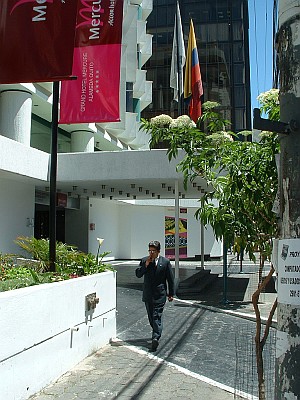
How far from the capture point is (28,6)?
7355 mm

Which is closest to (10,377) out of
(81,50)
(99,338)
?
(99,338)

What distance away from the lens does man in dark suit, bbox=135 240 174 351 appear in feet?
26.7

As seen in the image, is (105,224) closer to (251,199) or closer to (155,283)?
(155,283)

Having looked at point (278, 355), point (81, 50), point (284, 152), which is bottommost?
point (278, 355)

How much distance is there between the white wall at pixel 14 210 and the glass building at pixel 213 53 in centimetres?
4501

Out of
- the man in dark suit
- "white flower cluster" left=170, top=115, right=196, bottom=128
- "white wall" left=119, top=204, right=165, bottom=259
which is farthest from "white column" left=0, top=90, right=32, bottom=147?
"white flower cluster" left=170, top=115, right=196, bottom=128

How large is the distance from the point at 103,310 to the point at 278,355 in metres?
5.84

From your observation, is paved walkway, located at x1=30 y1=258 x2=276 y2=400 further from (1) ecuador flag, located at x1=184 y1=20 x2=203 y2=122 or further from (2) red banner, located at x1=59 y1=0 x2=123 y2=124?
(1) ecuador flag, located at x1=184 y1=20 x2=203 y2=122

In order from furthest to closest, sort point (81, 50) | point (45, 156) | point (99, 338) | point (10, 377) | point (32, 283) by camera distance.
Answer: point (45, 156), point (81, 50), point (99, 338), point (32, 283), point (10, 377)

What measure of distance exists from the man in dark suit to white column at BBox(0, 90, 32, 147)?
1288 centimetres

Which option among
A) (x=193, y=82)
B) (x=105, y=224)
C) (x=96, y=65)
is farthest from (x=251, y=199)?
(x=105, y=224)

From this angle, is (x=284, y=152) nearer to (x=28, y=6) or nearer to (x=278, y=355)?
(x=278, y=355)

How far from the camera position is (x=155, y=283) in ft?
26.8

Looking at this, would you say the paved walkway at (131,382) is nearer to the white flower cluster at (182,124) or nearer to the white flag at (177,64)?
the white flower cluster at (182,124)
